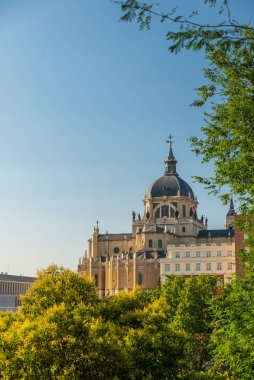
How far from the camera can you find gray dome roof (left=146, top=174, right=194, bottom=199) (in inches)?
6220

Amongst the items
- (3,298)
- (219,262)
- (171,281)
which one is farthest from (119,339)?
(3,298)

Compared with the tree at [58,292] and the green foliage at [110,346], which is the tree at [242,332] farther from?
the tree at [58,292]

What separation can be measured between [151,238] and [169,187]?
65.8 ft

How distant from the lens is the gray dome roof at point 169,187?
158000mm

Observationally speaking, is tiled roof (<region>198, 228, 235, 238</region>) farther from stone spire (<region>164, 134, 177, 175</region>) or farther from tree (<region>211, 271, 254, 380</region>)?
tree (<region>211, 271, 254, 380</region>)

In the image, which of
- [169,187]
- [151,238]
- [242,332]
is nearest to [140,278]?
[151,238]

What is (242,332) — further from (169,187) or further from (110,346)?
(169,187)

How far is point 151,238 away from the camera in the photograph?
472ft

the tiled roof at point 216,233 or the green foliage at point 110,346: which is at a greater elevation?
the tiled roof at point 216,233

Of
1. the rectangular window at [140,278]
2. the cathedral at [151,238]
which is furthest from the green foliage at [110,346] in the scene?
the rectangular window at [140,278]

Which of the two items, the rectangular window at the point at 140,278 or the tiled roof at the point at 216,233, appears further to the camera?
the tiled roof at the point at 216,233

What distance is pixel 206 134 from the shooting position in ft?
77.7

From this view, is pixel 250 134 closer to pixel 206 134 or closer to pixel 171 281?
pixel 206 134

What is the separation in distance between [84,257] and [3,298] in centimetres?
3138
